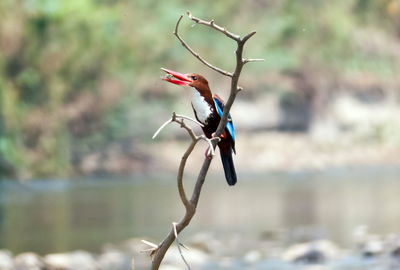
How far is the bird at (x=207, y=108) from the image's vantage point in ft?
10.1

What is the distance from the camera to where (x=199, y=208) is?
586 inches

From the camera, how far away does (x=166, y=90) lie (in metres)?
24.6

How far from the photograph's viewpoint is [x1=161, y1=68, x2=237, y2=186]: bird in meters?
3.08

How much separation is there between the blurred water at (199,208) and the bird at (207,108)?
6697mm

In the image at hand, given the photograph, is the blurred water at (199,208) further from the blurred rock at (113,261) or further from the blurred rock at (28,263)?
the blurred rock at (28,263)

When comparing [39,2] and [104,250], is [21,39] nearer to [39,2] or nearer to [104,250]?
[39,2]

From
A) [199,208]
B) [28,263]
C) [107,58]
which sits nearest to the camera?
[28,263]

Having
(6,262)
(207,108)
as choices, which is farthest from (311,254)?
(207,108)

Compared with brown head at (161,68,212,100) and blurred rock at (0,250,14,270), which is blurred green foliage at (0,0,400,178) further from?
brown head at (161,68,212,100)

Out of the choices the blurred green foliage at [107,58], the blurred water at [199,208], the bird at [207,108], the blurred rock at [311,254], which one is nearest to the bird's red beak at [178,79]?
the bird at [207,108]

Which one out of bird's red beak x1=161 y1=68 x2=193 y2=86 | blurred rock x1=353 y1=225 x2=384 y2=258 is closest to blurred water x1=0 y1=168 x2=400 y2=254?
blurred rock x1=353 y1=225 x2=384 y2=258

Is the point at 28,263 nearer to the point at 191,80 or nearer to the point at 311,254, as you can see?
the point at 311,254

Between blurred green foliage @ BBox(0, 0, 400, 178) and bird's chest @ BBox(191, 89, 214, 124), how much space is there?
15.4 meters

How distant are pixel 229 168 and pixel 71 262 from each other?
571 cm
